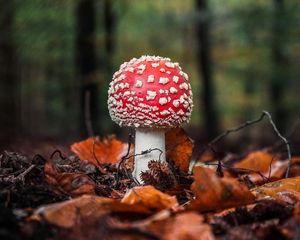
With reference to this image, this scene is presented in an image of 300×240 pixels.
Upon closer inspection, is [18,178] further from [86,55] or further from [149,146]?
[86,55]

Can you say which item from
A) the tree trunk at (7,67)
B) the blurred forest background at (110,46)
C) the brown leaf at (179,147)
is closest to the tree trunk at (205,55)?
the blurred forest background at (110,46)

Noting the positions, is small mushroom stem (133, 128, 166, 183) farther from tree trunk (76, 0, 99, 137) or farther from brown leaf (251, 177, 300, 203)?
tree trunk (76, 0, 99, 137)

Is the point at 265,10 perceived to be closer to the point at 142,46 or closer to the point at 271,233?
the point at 142,46

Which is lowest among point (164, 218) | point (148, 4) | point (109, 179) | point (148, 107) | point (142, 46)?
point (109, 179)

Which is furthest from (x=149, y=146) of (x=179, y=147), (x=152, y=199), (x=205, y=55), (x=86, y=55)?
(x=205, y=55)

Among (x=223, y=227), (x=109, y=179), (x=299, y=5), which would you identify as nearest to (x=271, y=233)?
(x=223, y=227)

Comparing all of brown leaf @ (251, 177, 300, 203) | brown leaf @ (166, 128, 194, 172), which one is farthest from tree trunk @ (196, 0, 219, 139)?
brown leaf @ (251, 177, 300, 203)
